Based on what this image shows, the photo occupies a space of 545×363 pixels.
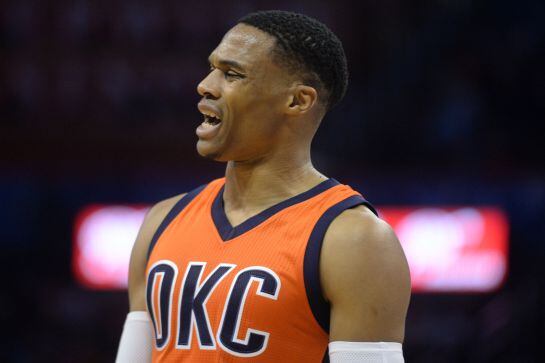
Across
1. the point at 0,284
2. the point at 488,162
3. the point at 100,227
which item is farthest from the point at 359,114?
the point at 0,284

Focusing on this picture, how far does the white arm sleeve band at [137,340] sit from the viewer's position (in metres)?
2.92

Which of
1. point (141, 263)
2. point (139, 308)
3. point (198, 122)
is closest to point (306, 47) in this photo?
point (141, 263)

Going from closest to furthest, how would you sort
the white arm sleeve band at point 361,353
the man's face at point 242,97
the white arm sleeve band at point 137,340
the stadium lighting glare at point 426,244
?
1. the white arm sleeve band at point 361,353
2. the man's face at point 242,97
3. the white arm sleeve band at point 137,340
4. the stadium lighting glare at point 426,244

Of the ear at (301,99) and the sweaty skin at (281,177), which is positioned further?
the ear at (301,99)

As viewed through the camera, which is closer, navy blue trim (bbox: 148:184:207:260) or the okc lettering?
the okc lettering


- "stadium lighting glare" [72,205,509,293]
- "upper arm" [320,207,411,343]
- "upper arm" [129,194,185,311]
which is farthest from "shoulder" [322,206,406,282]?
"stadium lighting glare" [72,205,509,293]

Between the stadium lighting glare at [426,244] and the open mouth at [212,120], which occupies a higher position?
the open mouth at [212,120]

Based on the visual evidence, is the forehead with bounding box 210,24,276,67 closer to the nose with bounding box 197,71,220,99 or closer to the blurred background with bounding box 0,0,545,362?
the nose with bounding box 197,71,220,99

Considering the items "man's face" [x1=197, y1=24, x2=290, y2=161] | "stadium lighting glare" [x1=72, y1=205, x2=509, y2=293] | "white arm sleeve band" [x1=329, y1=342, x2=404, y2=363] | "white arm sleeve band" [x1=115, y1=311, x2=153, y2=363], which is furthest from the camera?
"stadium lighting glare" [x1=72, y1=205, x2=509, y2=293]

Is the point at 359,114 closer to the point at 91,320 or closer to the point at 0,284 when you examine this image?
the point at 91,320

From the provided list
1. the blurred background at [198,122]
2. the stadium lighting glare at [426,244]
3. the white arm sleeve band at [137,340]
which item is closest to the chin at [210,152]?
the white arm sleeve band at [137,340]

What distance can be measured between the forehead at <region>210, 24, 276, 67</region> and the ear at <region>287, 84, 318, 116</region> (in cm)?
13

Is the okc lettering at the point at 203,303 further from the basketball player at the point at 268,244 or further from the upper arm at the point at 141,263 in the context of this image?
the upper arm at the point at 141,263

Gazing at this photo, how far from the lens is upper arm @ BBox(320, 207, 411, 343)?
252 cm
